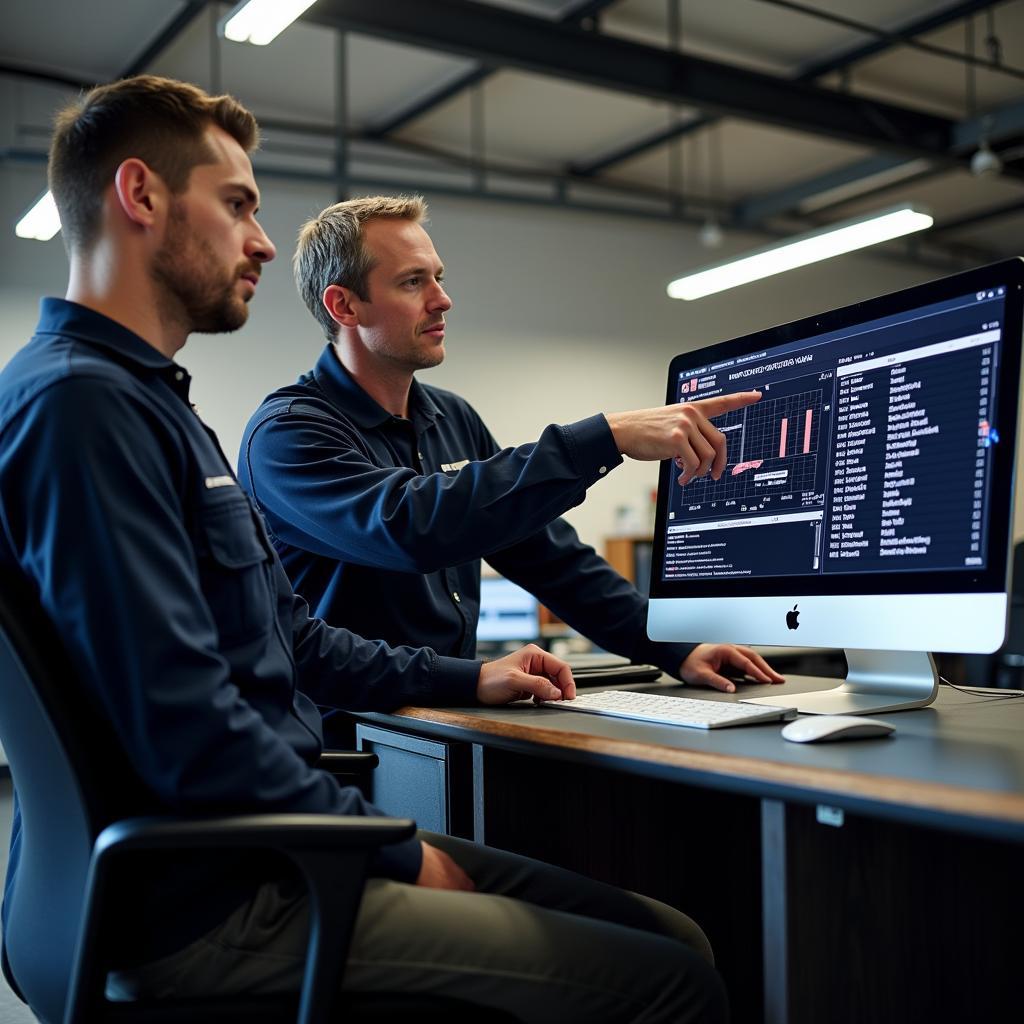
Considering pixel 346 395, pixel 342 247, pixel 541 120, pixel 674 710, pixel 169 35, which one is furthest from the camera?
pixel 541 120

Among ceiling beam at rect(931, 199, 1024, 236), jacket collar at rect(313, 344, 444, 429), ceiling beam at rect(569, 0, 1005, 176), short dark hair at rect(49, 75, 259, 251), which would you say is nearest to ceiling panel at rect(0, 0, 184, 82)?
ceiling beam at rect(569, 0, 1005, 176)

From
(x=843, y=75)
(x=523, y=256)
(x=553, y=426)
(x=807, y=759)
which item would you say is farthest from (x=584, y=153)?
(x=807, y=759)

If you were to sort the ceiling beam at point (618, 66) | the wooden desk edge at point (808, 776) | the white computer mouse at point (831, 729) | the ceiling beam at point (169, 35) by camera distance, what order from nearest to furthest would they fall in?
the wooden desk edge at point (808, 776)
the white computer mouse at point (831, 729)
the ceiling beam at point (618, 66)
the ceiling beam at point (169, 35)

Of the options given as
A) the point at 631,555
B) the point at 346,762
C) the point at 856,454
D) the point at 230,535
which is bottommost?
the point at 346,762

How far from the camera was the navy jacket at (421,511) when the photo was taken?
1581mm

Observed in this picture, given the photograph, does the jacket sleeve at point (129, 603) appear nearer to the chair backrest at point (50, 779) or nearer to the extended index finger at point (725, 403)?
the chair backrest at point (50, 779)

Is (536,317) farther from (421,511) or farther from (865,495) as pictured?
(865,495)

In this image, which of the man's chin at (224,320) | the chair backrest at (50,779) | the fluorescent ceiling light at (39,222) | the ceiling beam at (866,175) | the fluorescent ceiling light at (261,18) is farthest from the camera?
the ceiling beam at (866,175)

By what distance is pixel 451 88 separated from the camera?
6.32m

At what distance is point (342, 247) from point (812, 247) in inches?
161

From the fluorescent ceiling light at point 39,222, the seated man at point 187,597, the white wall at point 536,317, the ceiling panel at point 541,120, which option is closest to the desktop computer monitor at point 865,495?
the seated man at point 187,597

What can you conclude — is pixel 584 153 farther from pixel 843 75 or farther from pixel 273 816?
pixel 273 816

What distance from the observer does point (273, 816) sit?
970 mm

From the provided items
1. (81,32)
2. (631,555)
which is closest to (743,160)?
(631,555)
